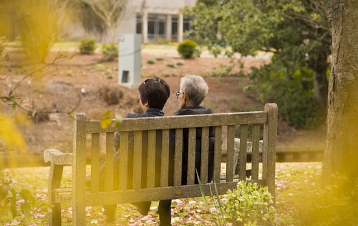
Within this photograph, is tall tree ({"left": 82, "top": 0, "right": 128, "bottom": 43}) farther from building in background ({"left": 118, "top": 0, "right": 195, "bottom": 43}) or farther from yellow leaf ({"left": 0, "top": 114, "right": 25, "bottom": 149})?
yellow leaf ({"left": 0, "top": 114, "right": 25, "bottom": 149})

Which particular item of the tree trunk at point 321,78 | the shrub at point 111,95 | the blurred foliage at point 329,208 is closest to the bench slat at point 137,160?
the blurred foliage at point 329,208

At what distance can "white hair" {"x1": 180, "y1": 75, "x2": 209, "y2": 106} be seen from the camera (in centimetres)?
505

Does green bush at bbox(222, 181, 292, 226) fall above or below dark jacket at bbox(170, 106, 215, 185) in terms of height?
below

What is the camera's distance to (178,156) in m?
4.83

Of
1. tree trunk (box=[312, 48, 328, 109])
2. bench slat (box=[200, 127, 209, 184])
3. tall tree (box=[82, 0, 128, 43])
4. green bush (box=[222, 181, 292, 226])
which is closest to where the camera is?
green bush (box=[222, 181, 292, 226])

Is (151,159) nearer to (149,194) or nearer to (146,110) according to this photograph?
(149,194)

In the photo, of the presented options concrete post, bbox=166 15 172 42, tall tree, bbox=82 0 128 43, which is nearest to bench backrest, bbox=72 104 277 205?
tall tree, bbox=82 0 128 43

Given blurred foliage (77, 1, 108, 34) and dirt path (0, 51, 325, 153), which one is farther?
blurred foliage (77, 1, 108, 34)

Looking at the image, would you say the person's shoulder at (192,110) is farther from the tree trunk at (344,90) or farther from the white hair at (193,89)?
the tree trunk at (344,90)

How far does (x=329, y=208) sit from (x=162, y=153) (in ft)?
4.12

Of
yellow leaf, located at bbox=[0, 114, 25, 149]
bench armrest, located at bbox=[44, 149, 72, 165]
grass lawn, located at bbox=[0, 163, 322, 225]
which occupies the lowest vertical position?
grass lawn, located at bbox=[0, 163, 322, 225]

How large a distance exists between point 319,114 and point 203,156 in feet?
52.3

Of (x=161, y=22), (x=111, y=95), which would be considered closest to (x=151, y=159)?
(x=111, y=95)

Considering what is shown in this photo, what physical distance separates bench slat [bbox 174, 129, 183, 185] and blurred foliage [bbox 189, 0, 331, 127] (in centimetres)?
1139
